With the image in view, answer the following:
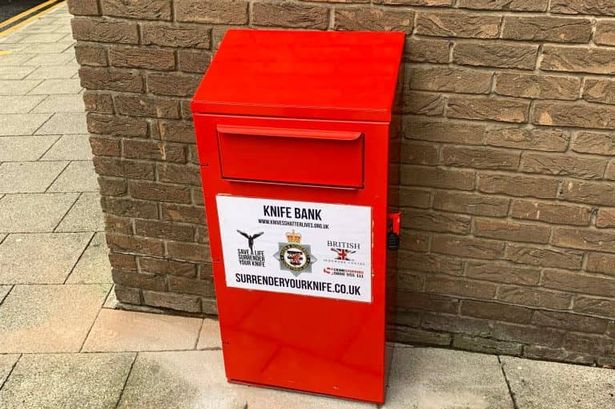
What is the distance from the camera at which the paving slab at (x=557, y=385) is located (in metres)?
2.73

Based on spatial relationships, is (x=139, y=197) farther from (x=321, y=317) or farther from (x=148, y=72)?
(x=321, y=317)

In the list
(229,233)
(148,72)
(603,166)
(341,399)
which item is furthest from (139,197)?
(603,166)

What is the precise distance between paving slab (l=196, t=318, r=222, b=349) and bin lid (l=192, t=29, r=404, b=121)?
1.44 metres

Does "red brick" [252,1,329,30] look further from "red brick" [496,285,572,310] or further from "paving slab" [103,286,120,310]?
"paving slab" [103,286,120,310]

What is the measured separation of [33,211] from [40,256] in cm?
63

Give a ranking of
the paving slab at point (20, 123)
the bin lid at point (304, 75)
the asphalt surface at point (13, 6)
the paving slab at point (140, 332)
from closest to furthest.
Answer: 1. the bin lid at point (304, 75)
2. the paving slab at point (140, 332)
3. the paving slab at point (20, 123)
4. the asphalt surface at point (13, 6)

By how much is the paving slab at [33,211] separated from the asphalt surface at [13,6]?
719cm

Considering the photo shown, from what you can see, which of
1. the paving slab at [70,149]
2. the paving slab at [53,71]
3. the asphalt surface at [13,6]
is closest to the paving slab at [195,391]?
the paving slab at [70,149]

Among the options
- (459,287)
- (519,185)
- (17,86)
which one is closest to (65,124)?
(17,86)

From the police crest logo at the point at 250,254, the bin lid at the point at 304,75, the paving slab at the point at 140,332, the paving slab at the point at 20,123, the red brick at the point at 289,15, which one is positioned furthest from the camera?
the paving slab at the point at 20,123

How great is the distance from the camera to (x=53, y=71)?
7281 mm

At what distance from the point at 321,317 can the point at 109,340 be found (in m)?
1.30

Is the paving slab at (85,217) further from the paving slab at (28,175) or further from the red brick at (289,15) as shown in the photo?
the red brick at (289,15)

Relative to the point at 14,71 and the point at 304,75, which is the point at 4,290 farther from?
the point at 14,71
